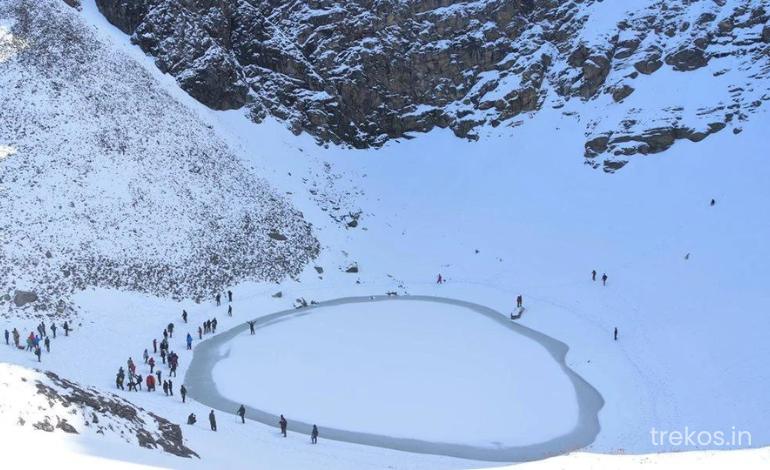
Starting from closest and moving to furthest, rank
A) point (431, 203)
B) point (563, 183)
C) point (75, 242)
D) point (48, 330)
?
point (48, 330), point (75, 242), point (563, 183), point (431, 203)

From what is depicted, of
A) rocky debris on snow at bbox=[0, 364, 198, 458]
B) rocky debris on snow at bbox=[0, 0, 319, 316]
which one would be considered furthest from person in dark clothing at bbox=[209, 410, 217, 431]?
rocky debris on snow at bbox=[0, 0, 319, 316]

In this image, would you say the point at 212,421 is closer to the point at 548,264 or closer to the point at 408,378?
the point at 408,378

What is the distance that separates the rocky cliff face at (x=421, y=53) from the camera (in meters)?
59.3

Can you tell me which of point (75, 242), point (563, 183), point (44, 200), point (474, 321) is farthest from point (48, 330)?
point (563, 183)

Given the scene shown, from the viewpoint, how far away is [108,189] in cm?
4359

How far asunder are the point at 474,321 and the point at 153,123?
94.0 feet

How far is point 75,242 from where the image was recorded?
128 ft

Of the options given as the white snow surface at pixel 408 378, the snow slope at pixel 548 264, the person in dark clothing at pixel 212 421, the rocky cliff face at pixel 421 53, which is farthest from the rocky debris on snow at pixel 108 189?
the person in dark clothing at pixel 212 421

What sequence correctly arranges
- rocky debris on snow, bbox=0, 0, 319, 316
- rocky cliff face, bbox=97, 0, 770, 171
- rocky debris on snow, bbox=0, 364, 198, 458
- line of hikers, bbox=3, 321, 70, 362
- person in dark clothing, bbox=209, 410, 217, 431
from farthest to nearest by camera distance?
rocky cliff face, bbox=97, 0, 770, 171 < rocky debris on snow, bbox=0, 0, 319, 316 < line of hikers, bbox=3, 321, 70, 362 < person in dark clothing, bbox=209, 410, 217, 431 < rocky debris on snow, bbox=0, 364, 198, 458

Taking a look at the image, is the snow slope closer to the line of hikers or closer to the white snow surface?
the line of hikers

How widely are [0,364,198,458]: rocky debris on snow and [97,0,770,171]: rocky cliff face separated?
44.1 metres

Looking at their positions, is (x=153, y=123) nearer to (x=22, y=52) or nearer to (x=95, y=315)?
(x=22, y=52)

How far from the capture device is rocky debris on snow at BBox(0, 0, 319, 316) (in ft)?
126

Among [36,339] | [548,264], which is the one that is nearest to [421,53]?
[548,264]
